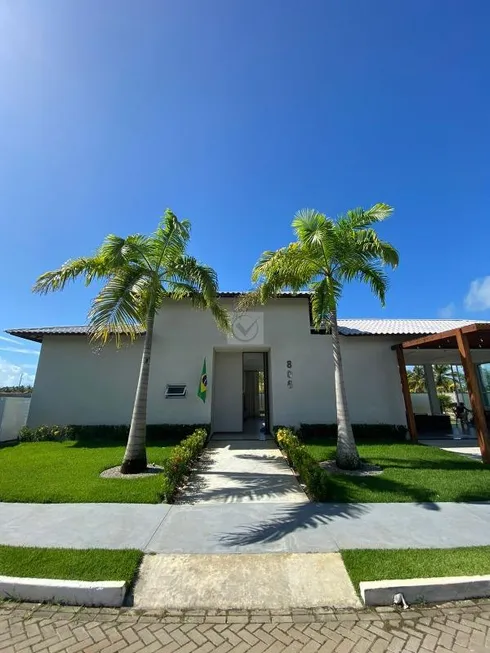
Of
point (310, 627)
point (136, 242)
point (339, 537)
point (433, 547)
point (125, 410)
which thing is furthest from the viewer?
point (125, 410)

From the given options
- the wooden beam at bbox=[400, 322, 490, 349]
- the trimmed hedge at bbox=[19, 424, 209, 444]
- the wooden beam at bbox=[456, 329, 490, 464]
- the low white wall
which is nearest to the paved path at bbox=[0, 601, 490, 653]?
the wooden beam at bbox=[456, 329, 490, 464]

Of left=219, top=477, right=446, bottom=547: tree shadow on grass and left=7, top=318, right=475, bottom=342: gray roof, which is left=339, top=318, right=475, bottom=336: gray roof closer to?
left=7, top=318, right=475, bottom=342: gray roof

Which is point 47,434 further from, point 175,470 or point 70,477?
point 175,470

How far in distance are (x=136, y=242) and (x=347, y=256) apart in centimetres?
591

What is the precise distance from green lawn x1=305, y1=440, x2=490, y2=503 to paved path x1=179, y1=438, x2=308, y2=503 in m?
1.07

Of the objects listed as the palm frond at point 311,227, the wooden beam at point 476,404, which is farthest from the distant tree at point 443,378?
the palm frond at point 311,227

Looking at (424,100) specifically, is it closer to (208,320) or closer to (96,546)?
(208,320)

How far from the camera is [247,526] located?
4.91m

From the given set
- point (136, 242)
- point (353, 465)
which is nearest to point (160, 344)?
point (136, 242)

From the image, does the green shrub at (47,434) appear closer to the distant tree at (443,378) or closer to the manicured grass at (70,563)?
the manicured grass at (70,563)

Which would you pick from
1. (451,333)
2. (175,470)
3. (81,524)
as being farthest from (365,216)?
(81,524)

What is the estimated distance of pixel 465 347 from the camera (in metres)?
8.92

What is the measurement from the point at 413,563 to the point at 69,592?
3952 millimetres

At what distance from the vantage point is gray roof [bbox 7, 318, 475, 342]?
1327cm
